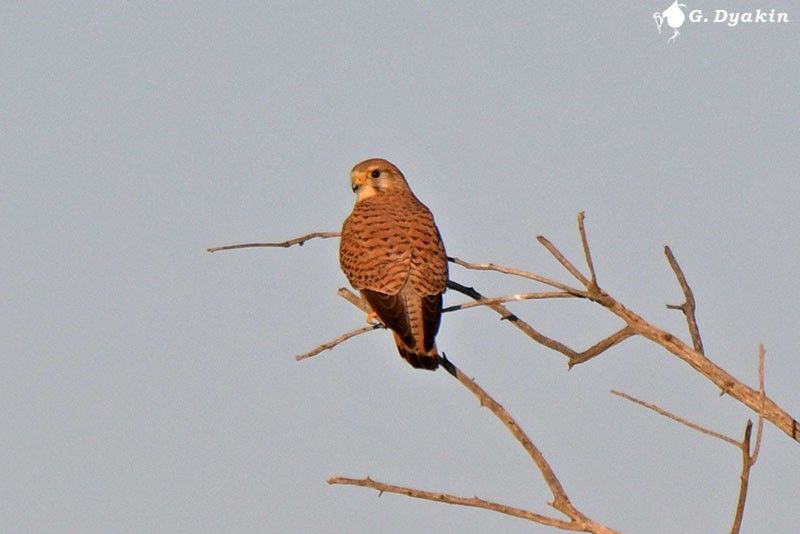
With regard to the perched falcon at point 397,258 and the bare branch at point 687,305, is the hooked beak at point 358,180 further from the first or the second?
the bare branch at point 687,305

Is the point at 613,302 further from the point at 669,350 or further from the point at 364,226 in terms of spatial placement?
the point at 364,226

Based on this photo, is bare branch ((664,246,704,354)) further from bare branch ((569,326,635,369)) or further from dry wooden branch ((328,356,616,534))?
dry wooden branch ((328,356,616,534))

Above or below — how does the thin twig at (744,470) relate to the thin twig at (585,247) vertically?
below

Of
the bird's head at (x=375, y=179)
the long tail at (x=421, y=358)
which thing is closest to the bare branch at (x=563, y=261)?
the long tail at (x=421, y=358)

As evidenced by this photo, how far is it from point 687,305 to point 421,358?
60.2 inches

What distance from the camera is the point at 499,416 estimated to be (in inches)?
207

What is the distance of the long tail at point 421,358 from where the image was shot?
6.78m

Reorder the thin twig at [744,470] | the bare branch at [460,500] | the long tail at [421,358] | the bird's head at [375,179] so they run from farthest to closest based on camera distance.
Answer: the bird's head at [375,179] → the long tail at [421,358] → the bare branch at [460,500] → the thin twig at [744,470]

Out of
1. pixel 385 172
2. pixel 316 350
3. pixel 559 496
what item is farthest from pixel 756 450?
pixel 385 172

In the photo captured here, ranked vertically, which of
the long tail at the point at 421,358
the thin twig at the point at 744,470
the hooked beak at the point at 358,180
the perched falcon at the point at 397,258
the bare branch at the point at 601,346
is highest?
the hooked beak at the point at 358,180

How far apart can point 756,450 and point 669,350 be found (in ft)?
3.75

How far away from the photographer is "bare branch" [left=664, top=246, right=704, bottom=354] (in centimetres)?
582

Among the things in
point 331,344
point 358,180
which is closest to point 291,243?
point 331,344

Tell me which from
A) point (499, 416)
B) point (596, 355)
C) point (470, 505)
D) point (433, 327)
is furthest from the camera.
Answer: point (433, 327)
